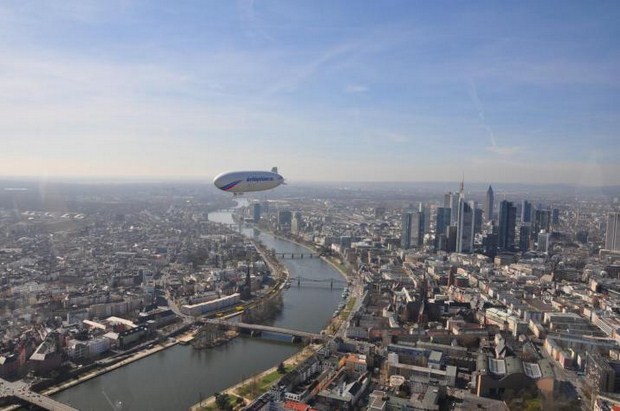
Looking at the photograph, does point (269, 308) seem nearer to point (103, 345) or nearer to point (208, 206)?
point (103, 345)

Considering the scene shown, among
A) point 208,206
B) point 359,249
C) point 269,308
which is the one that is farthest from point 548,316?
point 208,206

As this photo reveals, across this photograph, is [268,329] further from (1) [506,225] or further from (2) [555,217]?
(2) [555,217]

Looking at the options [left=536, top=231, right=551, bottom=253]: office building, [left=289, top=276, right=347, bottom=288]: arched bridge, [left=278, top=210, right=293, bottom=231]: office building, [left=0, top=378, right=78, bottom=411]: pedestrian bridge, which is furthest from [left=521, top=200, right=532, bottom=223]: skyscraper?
[left=0, top=378, right=78, bottom=411]: pedestrian bridge

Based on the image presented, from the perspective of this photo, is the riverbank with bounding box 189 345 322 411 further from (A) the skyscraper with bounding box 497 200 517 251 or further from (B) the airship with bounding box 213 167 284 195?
(A) the skyscraper with bounding box 497 200 517 251

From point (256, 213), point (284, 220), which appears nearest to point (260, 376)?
point (284, 220)

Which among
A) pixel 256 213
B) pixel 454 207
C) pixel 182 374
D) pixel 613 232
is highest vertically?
pixel 454 207

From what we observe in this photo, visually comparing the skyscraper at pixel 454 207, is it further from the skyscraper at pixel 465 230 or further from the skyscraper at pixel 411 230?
the skyscraper at pixel 465 230
